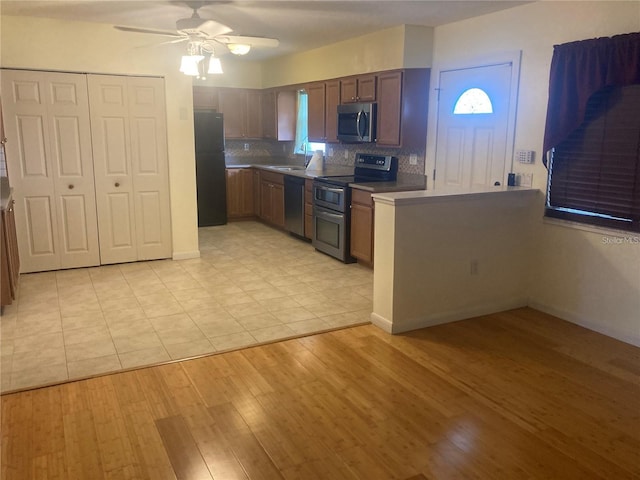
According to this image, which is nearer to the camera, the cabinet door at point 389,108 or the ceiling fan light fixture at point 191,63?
the ceiling fan light fixture at point 191,63

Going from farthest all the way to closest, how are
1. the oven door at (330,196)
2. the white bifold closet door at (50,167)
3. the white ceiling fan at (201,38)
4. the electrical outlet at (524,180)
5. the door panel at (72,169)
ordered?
the oven door at (330,196)
the door panel at (72,169)
the white bifold closet door at (50,167)
the electrical outlet at (524,180)
the white ceiling fan at (201,38)

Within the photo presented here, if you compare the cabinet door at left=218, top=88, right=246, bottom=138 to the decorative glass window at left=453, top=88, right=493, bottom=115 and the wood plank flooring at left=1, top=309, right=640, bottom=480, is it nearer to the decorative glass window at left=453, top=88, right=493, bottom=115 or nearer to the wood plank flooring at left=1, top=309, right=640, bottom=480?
the decorative glass window at left=453, top=88, right=493, bottom=115

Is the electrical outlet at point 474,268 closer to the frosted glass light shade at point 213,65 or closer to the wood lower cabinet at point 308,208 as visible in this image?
the frosted glass light shade at point 213,65

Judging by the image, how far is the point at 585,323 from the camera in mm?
3930

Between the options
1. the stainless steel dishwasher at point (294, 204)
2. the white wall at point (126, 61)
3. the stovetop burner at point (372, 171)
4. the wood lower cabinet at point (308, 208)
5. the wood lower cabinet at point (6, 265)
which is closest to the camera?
the wood lower cabinet at point (6, 265)

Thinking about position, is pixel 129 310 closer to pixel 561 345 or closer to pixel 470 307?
pixel 470 307

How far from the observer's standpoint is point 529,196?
4195mm

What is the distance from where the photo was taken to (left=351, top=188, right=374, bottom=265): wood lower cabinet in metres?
5.20

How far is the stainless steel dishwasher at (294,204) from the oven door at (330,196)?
50 centimetres

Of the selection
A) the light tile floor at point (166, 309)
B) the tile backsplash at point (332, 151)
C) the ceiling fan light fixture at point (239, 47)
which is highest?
the ceiling fan light fixture at point (239, 47)

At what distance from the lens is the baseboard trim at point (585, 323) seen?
3.63 m

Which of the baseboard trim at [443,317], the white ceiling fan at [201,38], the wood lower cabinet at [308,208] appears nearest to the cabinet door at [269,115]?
the wood lower cabinet at [308,208]

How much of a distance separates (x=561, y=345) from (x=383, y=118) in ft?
9.52

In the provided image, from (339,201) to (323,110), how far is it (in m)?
1.46
